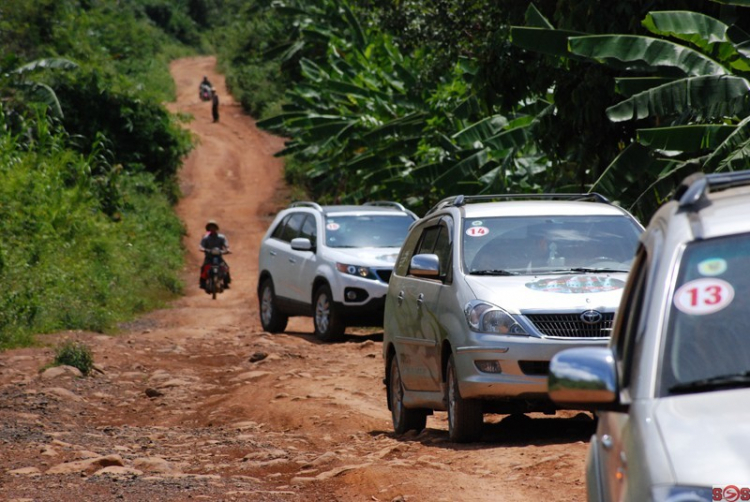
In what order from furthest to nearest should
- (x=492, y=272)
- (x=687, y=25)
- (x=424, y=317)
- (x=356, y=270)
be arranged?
(x=356, y=270)
(x=687, y=25)
(x=424, y=317)
(x=492, y=272)

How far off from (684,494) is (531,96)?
15.9 meters

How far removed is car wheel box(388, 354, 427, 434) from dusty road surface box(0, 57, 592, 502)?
0.12 meters

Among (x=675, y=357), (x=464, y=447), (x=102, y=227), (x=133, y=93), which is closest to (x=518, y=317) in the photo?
(x=464, y=447)

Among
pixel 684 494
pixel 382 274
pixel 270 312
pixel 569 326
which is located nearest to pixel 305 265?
pixel 382 274

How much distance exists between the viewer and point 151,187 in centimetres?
4216

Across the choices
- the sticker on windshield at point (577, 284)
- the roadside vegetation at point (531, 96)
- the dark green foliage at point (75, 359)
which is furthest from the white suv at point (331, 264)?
the sticker on windshield at point (577, 284)

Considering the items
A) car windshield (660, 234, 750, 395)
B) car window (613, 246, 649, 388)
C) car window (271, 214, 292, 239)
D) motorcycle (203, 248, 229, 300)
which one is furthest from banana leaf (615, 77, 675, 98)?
motorcycle (203, 248, 229, 300)

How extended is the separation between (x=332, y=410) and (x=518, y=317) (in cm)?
326

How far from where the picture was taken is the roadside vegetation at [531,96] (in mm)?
13094

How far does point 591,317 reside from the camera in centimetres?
873

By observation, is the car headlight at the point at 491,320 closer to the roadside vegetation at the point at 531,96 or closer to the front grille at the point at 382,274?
the roadside vegetation at the point at 531,96

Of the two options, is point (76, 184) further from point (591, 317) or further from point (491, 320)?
point (591, 317)

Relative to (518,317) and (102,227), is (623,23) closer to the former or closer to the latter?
(518,317)

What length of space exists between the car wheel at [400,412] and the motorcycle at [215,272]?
16.0 metres
